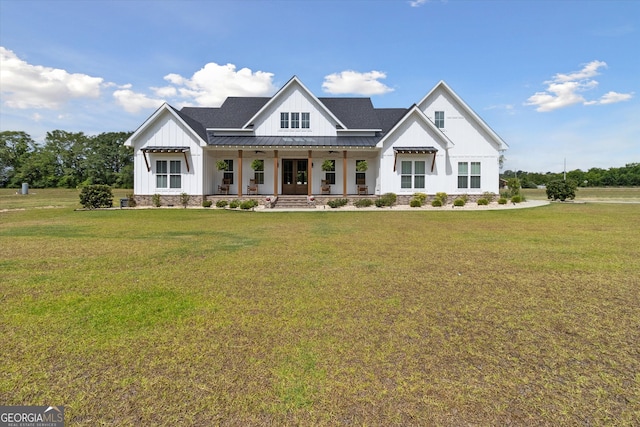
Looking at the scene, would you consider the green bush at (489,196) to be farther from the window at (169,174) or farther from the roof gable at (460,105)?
the window at (169,174)

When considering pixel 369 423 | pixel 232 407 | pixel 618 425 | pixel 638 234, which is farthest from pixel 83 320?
pixel 638 234

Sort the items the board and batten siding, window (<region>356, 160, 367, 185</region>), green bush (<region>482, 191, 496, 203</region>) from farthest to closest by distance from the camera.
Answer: window (<region>356, 160, 367, 185</region>) < green bush (<region>482, 191, 496, 203</region>) < the board and batten siding

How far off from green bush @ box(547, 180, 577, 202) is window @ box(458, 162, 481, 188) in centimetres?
731

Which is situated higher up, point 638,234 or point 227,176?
point 227,176

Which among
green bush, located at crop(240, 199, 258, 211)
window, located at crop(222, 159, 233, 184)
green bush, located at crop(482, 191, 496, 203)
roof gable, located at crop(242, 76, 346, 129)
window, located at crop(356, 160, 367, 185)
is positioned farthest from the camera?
window, located at crop(356, 160, 367, 185)

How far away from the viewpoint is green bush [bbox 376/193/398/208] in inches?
919

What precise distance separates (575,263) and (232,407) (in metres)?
7.36

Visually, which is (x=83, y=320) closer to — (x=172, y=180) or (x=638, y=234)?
(x=638, y=234)

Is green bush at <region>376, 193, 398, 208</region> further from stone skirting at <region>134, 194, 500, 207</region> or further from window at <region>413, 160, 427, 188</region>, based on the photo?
window at <region>413, 160, 427, 188</region>

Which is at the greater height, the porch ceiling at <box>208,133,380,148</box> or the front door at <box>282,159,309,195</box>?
the porch ceiling at <box>208,133,380,148</box>

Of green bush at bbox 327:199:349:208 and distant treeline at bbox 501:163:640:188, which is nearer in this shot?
green bush at bbox 327:199:349:208

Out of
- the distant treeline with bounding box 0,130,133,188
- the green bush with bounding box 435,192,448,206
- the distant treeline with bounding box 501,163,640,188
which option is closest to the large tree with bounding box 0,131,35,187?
the distant treeline with bounding box 0,130,133,188

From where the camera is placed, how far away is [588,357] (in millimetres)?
3396

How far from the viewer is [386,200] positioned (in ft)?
77.5
